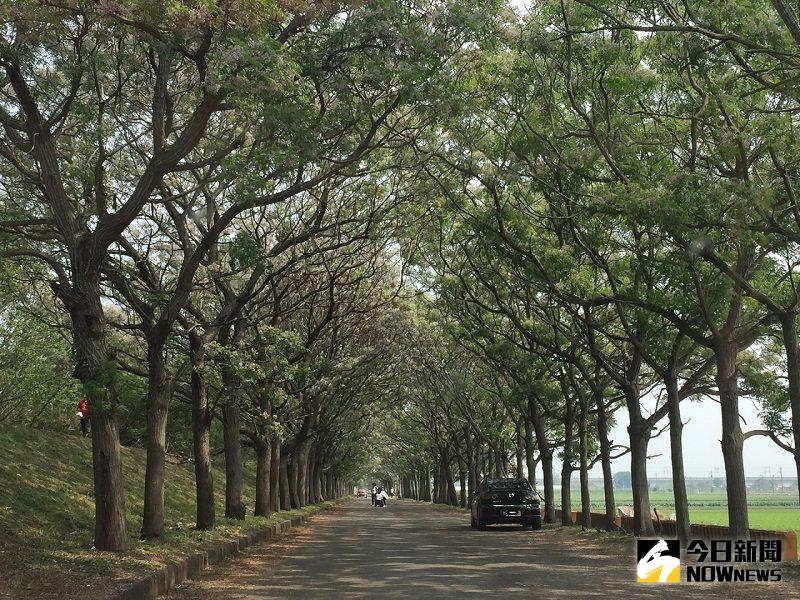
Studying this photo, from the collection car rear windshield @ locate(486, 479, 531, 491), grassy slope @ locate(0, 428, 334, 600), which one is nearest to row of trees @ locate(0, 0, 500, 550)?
grassy slope @ locate(0, 428, 334, 600)

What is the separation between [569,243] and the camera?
61.6ft

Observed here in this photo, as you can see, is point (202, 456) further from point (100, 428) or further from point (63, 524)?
point (100, 428)

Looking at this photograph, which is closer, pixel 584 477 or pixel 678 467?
pixel 678 467

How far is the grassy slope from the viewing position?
1042cm

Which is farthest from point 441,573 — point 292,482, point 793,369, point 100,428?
point 292,482

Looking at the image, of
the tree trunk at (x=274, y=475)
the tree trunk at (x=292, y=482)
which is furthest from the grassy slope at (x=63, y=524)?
the tree trunk at (x=292, y=482)

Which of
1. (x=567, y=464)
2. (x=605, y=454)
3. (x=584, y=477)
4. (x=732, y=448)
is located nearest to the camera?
(x=732, y=448)

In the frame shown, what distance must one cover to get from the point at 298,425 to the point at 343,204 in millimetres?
20176

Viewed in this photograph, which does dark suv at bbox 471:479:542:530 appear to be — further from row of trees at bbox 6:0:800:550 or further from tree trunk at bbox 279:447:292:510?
tree trunk at bbox 279:447:292:510

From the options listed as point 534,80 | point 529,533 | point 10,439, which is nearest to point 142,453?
point 10,439

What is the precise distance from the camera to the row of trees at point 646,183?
12.4 metres

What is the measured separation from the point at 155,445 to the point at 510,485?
15.8 metres

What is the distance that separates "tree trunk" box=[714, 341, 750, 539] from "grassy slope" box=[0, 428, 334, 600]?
975cm

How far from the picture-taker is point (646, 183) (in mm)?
14008
